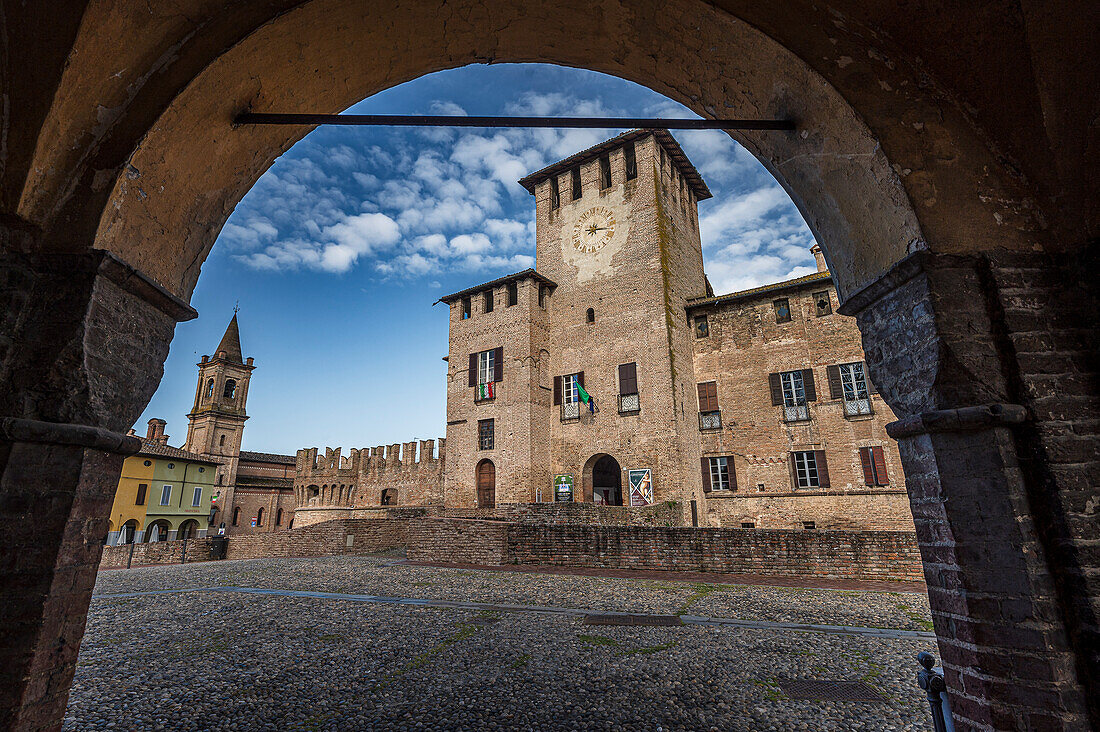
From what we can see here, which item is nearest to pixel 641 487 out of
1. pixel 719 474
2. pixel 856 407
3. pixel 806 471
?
pixel 719 474

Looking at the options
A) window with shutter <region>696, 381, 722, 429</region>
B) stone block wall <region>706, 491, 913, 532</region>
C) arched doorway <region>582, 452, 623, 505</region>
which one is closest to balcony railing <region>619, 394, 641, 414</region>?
arched doorway <region>582, 452, 623, 505</region>

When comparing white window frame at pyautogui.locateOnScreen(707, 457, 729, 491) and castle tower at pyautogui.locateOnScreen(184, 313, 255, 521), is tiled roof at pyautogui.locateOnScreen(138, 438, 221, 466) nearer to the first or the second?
castle tower at pyautogui.locateOnScreen(184, 313, 255, 521)

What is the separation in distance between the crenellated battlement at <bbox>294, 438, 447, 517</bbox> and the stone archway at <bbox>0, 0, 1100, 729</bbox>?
26.0m

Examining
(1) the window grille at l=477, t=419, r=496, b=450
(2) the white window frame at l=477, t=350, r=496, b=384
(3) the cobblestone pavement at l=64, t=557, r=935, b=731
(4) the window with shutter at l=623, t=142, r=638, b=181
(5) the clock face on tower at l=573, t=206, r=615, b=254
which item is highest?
(4) the window with shutter at l=623, t=142, r=638, b=181

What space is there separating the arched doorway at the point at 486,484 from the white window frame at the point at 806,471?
12.5 m

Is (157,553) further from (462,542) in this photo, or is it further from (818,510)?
(818,510)

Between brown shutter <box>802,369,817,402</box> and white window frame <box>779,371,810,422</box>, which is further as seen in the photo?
white window frame <box>779,371,810,422</box>

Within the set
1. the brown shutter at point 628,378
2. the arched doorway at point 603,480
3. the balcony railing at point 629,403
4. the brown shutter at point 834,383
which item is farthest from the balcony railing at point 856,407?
the arched doorway at point 603,480

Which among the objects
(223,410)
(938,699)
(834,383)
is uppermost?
(223,410)

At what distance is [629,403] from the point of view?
20.8 meters

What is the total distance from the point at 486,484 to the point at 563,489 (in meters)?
3.69

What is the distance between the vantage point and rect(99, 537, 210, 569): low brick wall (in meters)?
18.4

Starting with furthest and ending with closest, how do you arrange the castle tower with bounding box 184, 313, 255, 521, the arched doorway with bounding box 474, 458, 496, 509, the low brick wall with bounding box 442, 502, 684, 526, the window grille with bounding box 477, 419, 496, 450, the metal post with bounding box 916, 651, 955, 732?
the castle tower with bounding box 184, 313, 255, 521
the window grille with bounding box 477, 419, 496, 450
the arched doorway with bounding box 474, 458, 496, 509
the low brick wall with bounding box 442, 502, 684, 526
the metal post with bounding box 916, 651, 955, 732

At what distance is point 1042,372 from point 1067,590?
1033 mm
